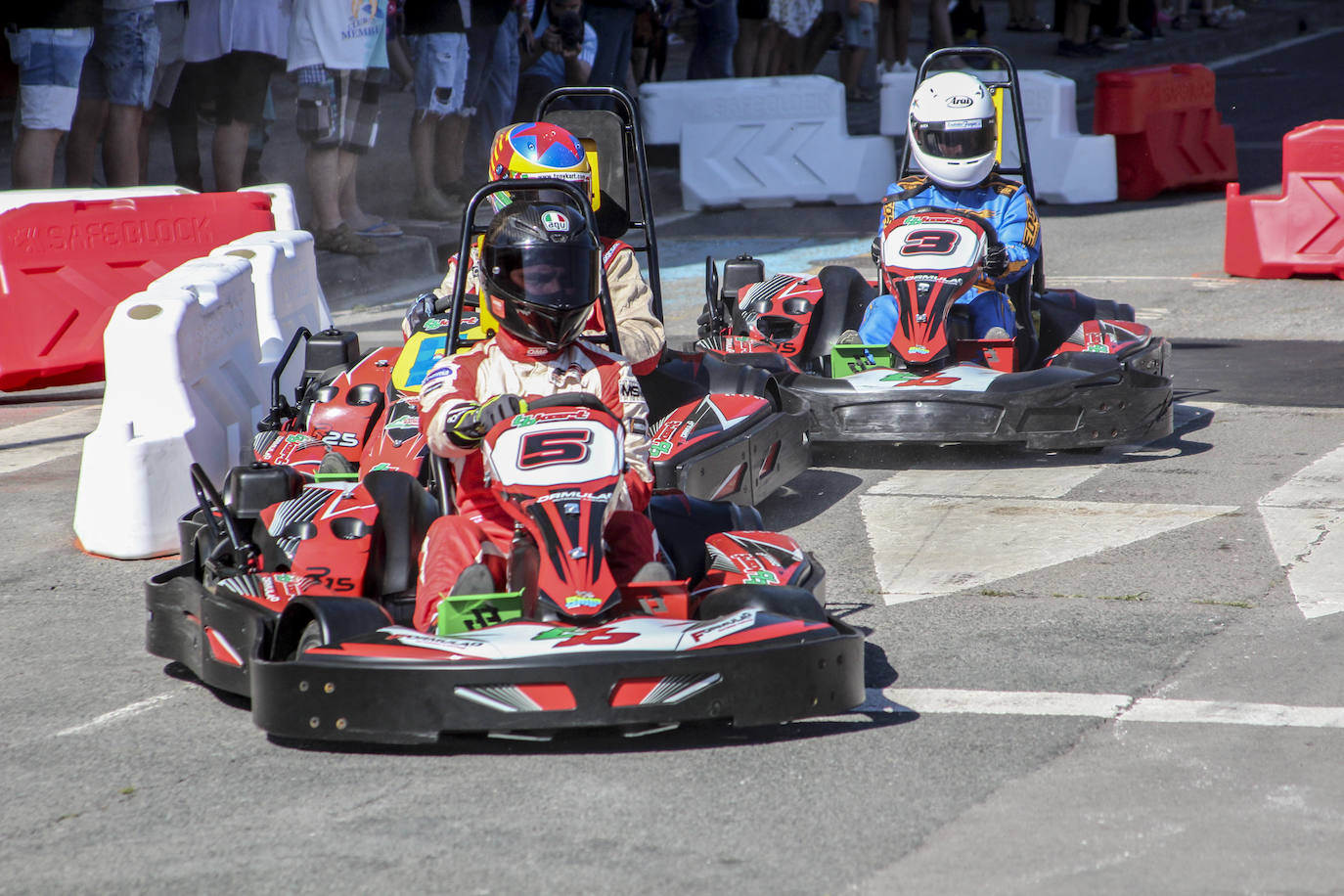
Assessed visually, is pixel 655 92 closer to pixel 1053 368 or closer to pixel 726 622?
pixel 1053 368

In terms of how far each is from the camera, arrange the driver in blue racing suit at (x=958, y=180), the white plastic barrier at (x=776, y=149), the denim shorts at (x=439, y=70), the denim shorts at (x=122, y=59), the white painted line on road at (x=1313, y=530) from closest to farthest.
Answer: the white painted line on road at (x=1313, y=530), the driver in blue racing suit at (x=958, y=180), the denim shorts at (x=122, y=59), the denim shorts at (x=439, y=70), the white plastic barrier at (x=776, y=149)

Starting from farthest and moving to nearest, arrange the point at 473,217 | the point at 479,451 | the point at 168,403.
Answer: the point at 168,403 → the point at 473,217 → the point at 479,451

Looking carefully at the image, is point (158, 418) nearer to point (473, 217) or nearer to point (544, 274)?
point (473, 217)

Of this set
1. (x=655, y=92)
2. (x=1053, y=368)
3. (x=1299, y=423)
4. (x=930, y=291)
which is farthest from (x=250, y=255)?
(x=655, y=92)

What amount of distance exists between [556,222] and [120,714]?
1.74 metres

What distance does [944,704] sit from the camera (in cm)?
446

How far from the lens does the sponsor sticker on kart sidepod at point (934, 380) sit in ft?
24.0

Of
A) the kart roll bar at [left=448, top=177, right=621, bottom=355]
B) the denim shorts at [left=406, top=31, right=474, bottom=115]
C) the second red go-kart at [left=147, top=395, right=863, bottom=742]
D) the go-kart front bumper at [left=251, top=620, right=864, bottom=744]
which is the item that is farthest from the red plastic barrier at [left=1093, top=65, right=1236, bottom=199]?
the go-kart front bumper at [left=251, top=620, right=864, bottom=744]

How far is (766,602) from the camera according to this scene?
14.7ft

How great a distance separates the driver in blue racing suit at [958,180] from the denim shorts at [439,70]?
5296 millimetres

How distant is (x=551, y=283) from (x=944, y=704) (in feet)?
5.03

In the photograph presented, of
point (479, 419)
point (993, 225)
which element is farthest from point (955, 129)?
point (479, 419)

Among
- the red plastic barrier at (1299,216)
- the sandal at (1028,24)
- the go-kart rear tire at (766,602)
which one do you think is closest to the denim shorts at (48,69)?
the go-kart rear tire at (766,602)

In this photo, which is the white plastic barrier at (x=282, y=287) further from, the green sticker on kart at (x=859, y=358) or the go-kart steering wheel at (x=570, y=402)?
the go-kart steering wheel at (x=570, y=402)
